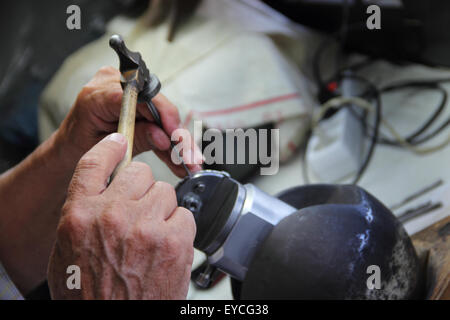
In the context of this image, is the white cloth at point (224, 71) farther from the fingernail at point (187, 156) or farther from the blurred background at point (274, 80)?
the fingernail at point (187, 156)

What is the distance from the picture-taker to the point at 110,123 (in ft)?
1.62

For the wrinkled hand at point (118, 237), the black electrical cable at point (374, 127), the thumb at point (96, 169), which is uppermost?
the thumb at point (96, 169)

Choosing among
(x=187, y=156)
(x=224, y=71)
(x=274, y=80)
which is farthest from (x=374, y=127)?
(x=187, y=156)

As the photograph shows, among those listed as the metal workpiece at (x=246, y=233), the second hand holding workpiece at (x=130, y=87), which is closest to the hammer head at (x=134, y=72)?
the second hand holding workpiece at (x=130, y=87)

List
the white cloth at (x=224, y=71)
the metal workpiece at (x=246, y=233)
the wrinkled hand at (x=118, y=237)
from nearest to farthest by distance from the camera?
the wrinkled hand at (x=118, y=237)
the metal workpiece at (x=246, y=233)
the white cloth at (x=224, y=71)

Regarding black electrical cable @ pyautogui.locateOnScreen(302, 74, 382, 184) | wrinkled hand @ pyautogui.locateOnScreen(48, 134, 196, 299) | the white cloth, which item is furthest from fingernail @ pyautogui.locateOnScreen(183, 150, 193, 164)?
black electrical cable @ pyautogui.locateOnScreen(302, 74, 382, 184)

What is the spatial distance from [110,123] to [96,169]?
0.18 m

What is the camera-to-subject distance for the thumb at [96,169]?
0.32 metres

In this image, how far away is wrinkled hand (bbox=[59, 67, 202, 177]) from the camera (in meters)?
0.47

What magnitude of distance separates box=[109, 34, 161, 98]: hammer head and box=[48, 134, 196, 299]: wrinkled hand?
0.22ft
